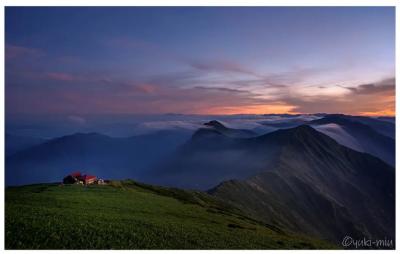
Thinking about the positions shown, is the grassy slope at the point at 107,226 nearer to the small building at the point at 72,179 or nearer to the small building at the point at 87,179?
the small building at the point at 72,179

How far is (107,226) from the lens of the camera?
3969cm

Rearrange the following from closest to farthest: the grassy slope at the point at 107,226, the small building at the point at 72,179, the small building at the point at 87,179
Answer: the grassy slope at the point at 107,226, the small building at the point at 72,179, the small building at the point at 87,179

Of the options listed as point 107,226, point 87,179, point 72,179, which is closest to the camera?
point 107,226

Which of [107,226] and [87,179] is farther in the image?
[87,179]

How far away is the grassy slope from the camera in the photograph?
115ft

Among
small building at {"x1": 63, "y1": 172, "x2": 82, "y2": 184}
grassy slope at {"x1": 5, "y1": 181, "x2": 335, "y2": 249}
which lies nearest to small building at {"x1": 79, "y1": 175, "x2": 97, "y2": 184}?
small building at {"x1": 63, "y1": 172, "x2": 82, "y2": 184}

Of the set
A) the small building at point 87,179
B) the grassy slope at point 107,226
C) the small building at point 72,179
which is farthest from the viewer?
the small building at point 87,179

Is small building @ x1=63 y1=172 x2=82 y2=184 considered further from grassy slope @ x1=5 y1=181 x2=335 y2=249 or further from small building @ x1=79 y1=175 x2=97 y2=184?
grassy slope @ x1=5 y1=181 x2=335 y2=249

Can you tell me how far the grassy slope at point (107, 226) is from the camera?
115 ft

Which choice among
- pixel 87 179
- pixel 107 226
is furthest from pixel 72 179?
pixel 107 226

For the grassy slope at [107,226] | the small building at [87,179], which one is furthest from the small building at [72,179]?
the grassy slope at [107,226]

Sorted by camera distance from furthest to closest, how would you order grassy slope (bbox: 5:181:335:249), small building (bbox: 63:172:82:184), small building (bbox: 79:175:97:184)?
1. small building (bbox: 79:175:97:184)
2. small building (bbox: 63:172:82:184)
3. grassy slope (bbox: 5:181:335:249)

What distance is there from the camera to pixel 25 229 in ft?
117

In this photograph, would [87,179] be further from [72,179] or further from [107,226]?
[107,226]
